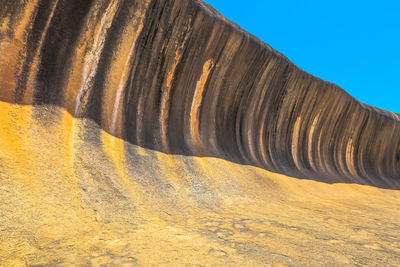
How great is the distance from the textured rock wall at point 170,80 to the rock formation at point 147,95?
1 cm

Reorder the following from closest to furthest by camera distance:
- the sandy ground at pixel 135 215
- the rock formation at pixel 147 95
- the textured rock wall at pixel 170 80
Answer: the sandy ground at pixel 135 215, the rock formation at pixel 147 95, the textured rock wall at pixel 170 80

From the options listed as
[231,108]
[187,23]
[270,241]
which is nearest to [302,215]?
[270,241]

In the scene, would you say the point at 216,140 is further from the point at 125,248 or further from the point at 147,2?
the point at 125,248

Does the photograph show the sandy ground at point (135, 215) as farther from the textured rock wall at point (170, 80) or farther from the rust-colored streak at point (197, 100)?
the rust-colored streak at point (197, 100)

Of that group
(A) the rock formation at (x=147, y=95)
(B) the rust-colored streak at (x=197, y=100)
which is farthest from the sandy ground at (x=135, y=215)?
(B) the rust-colored streak at (x=197, y=100)

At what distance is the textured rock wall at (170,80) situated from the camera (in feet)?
7.63

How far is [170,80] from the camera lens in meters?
3.49

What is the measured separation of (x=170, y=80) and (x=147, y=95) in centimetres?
43

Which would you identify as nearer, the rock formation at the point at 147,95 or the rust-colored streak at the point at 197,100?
the rock formation at the point at 147,95

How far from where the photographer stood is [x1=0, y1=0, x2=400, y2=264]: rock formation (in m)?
2.16

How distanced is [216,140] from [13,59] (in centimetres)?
278

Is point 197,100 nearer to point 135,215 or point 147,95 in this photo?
point 147,95

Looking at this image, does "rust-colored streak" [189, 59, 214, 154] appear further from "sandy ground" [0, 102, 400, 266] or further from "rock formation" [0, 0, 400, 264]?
"sandy ground" [0, 102, 400, 266]

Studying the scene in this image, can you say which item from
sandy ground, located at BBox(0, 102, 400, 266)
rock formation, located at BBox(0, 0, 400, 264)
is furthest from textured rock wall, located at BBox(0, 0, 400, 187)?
sandy ground, located at BBox(0, 102, 400, 266)
